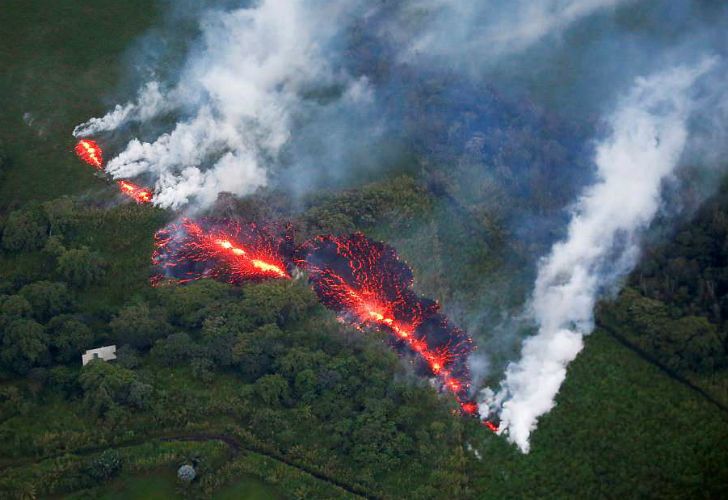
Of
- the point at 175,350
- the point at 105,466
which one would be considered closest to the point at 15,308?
the point at 175,350

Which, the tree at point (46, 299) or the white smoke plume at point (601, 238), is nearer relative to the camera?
the white smoke plume at point (601, 238)

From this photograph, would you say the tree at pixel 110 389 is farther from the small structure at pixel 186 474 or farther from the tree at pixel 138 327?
the small structure at pixel 186 474

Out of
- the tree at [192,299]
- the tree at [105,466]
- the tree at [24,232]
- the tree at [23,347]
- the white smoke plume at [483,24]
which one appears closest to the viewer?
the tree at [105,466]

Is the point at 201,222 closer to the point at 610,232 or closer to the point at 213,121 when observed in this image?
the point at 213,121

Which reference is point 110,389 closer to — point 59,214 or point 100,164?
point 59,214

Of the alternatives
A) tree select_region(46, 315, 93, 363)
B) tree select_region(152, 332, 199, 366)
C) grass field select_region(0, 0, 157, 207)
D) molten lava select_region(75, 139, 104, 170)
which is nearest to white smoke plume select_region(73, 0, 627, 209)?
molten lava select_region(75, 139, 104, 170)

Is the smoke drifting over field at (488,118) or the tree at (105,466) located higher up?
the smoke drifting over field at (488,118)

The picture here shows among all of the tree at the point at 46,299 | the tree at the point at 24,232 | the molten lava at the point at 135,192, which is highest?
the molten lava at the point at 135,192

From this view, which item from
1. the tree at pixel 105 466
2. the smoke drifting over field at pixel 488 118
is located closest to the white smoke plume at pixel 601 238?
the smoke drifting over field at pixel 488 118

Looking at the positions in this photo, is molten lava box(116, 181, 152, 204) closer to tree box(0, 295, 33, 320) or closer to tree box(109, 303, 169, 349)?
tree box(109, 303, 169, 349)
